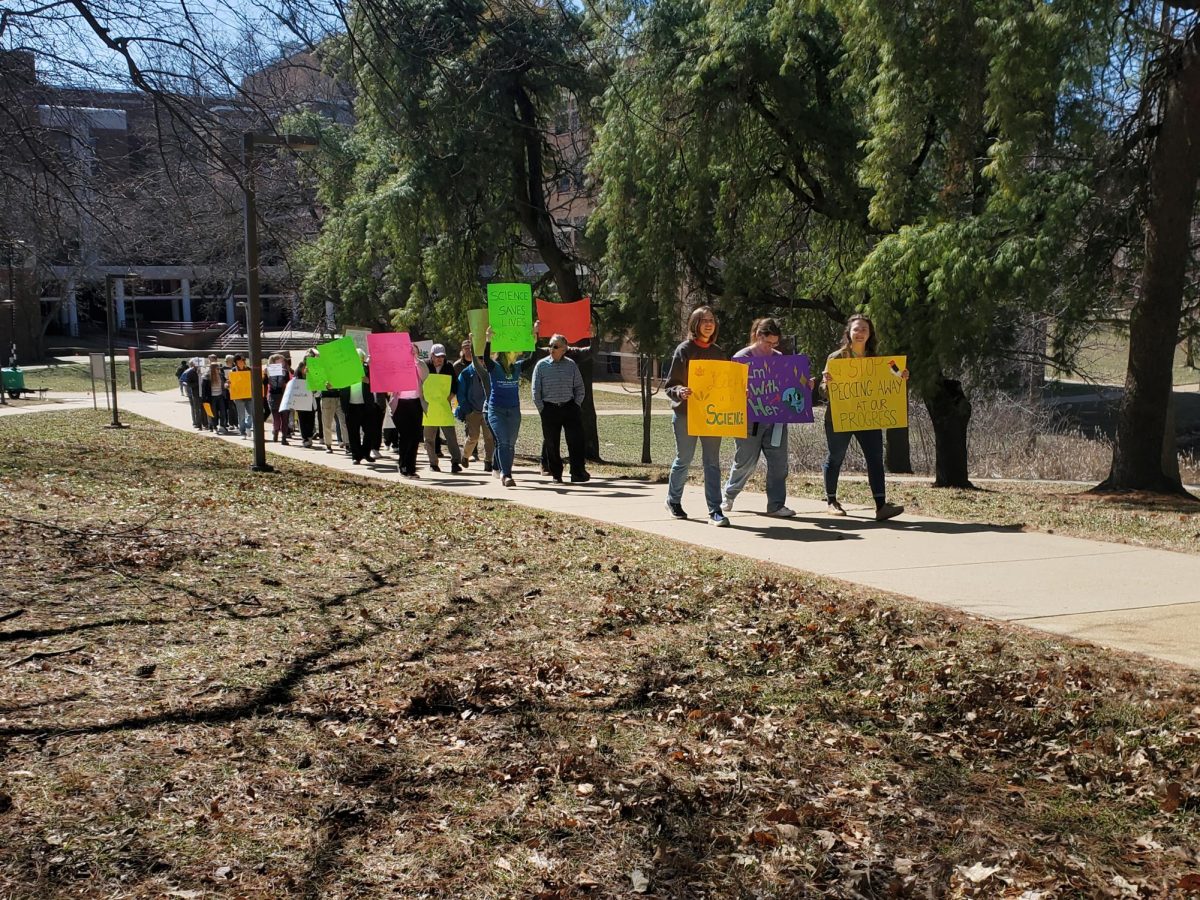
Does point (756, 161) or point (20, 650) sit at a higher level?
point (756, 161)

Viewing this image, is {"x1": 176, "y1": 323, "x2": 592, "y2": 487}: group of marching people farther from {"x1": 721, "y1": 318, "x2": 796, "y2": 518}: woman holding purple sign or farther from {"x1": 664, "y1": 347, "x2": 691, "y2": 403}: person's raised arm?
{"x1": 721, "y1": 318, "x2": 796, "y2": 518}: woman holding purple sign

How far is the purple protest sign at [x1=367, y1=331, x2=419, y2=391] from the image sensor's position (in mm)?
16312

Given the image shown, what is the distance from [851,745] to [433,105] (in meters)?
6.10

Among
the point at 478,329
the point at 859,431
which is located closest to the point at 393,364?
the point at 478,329

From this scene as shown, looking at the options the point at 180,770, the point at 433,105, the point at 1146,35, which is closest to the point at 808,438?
the point at 1146,35

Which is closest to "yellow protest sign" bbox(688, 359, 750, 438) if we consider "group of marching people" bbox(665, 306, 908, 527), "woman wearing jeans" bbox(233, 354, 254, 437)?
"group of marching people" bbox(665, 306, 908, 527)

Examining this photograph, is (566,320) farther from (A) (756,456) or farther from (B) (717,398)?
(B) (717,398)

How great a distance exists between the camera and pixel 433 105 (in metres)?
9.37

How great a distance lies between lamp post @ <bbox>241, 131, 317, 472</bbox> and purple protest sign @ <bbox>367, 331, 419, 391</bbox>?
1.52 meters

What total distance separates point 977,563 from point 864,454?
258 cm

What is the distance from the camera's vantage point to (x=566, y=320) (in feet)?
55.1

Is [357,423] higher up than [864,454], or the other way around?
[864,454]

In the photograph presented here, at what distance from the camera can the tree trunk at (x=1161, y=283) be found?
14.0 m

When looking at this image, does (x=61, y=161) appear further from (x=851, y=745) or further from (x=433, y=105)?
(x=851, y=745)
